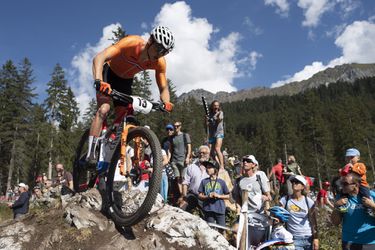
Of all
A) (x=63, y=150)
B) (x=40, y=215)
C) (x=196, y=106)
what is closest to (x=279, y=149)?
(x=196, y=106)

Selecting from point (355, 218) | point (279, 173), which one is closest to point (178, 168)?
point (279, 173)

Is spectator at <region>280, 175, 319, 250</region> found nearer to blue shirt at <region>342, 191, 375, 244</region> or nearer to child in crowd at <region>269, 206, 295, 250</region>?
child in crowd at <region>269, 206, 295, 250</region>

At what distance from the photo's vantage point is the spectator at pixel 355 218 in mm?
5148

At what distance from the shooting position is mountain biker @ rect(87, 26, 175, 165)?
497 centimetres

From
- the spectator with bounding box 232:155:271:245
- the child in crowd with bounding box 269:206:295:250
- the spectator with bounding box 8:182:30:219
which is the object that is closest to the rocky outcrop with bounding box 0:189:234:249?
the child in crowd with bounding box 269:206:295:250

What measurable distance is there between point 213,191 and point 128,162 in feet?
10.9

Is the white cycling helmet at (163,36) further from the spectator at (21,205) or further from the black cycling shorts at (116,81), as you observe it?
the spectator at (21,205)

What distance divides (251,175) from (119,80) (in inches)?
157

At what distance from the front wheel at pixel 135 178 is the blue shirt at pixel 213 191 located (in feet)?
7.38

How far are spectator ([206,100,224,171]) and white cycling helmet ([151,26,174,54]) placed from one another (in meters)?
5.59

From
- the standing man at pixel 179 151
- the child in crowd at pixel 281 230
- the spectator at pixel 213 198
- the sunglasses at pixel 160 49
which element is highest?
the sunglasses at pixel 160 49

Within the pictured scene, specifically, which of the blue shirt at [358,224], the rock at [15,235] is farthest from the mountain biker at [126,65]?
the blue shirt at [358,224]

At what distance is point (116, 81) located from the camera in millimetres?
5789

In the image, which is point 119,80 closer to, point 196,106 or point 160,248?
point 160,248
